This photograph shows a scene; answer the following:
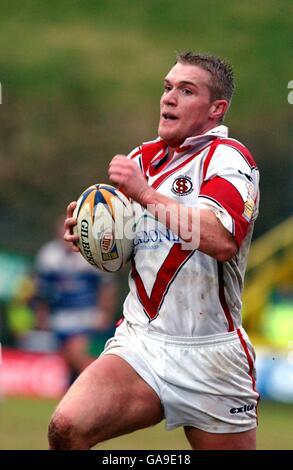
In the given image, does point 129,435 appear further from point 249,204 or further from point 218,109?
point 249,204

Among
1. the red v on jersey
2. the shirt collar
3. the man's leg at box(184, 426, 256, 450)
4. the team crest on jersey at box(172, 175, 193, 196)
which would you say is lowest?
the man's leg at box(184, 426, 256, 450)

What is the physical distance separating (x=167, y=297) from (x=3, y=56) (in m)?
19.2

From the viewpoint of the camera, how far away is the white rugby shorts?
525 cm

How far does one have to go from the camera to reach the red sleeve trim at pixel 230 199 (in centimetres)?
506

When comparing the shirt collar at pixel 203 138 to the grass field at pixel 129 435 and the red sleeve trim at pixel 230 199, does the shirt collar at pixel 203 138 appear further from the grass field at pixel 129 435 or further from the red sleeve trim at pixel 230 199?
the grass field at pixel 129 435

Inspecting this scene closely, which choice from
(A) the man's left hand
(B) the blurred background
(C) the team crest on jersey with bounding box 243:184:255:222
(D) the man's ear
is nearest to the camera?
(A) the man's left hand

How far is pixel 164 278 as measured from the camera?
5316 millimetres

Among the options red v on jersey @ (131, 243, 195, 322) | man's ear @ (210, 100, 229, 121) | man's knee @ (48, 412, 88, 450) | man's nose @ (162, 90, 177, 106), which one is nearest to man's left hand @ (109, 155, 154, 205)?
red v on jersey @ (131, 243, 195, 322)

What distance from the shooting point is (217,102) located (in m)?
5.50

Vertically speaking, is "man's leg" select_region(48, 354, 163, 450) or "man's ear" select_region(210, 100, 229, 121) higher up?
"man's ear" select_region(210, 100, 229, 121)

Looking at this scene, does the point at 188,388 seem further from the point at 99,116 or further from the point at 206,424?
the point at 99,116

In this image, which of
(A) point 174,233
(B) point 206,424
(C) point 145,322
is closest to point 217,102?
(A) point 174,233

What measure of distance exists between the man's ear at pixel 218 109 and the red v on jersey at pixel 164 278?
699mm

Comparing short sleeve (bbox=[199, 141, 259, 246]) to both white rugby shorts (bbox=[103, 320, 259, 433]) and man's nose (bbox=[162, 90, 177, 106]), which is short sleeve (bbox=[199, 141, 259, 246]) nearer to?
man's nose (bbox=[162, 90, 177, 106])
